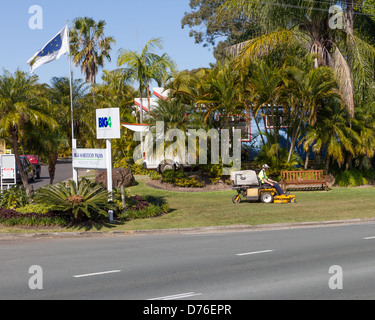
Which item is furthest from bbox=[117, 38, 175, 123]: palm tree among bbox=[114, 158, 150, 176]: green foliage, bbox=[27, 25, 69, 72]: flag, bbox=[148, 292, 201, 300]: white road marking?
bbox=[148, 292, 201, 300]: white road marking

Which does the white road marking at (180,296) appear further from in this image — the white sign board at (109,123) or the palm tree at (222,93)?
the palm tree at (222,93)

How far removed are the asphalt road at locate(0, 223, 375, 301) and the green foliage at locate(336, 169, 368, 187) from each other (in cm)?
1290

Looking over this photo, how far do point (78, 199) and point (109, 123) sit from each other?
2766mm

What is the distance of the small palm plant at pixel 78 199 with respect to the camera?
49.4 ft

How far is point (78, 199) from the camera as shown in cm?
1526

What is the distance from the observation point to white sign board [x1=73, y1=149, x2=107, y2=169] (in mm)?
16547

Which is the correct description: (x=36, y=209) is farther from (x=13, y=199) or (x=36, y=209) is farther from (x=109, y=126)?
(x=109, y=126)

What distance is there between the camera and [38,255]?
11633 millimetres

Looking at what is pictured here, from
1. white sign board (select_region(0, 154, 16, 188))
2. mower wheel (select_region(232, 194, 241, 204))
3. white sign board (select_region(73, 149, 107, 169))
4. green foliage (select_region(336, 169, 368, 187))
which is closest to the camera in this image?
white sign board (select_region(73, 149, 107, 169))

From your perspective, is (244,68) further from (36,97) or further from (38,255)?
(38,255)

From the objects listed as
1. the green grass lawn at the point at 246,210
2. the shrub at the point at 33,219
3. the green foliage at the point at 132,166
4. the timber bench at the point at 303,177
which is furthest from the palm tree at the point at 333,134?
the shrub at the point at 33,219

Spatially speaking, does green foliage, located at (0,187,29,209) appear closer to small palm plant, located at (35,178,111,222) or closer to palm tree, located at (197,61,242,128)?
small palm plant, located at (35,178,111,222)

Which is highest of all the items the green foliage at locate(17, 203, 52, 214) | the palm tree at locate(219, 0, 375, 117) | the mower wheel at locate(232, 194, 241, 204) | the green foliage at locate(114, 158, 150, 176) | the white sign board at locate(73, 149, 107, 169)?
the palm tree at locate(219, 0, 375, 117)

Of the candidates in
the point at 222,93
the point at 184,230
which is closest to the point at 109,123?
the point at 184,230
